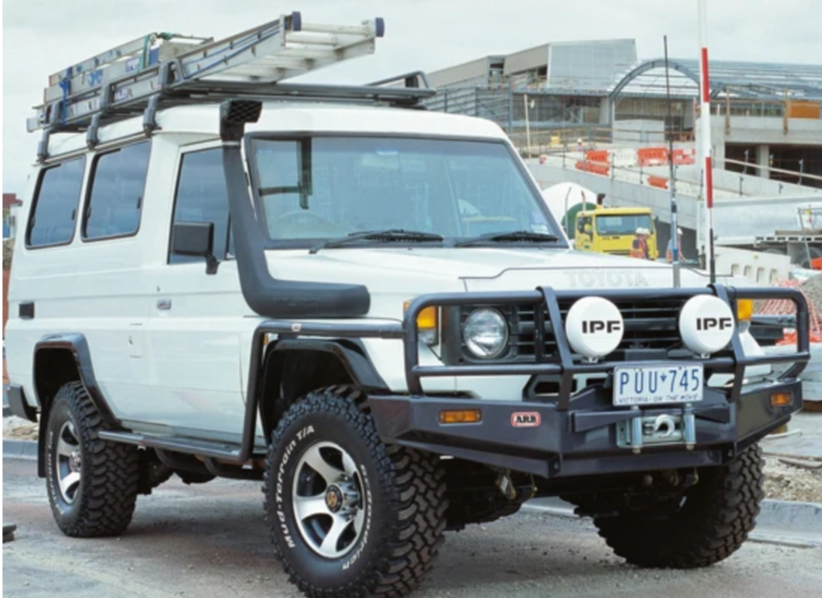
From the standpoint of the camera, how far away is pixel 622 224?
3762 centimetres

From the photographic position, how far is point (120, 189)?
844 cm

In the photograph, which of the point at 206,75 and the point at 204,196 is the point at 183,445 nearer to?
the point at 204,196

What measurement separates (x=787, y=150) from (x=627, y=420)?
230 feet

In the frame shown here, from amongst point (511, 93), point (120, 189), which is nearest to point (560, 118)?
point (511, 93)

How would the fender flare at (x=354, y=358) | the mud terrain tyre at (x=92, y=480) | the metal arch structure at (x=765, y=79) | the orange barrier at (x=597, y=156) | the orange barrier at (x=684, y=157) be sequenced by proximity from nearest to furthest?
the fender flare at (x=354, y=358) → the mud terrain tyre at (x=92, y=480) → the orange barrier at (x=684, y=157) → the orange barrier at (x=597, y=156) → the metal arch structure at (x=765, y=79)

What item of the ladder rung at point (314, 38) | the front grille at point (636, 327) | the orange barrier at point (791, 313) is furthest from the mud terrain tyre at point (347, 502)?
the orange barrier at point (791, 313)

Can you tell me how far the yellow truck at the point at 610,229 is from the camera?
37031 mm

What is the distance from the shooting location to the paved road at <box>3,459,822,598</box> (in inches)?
261

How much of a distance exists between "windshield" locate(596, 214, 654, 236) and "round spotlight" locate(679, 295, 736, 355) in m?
31.4

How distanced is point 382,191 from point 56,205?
2872 millimetres

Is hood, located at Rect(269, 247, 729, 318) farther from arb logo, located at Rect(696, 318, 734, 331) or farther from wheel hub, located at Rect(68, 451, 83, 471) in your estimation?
wheel hub, located at Rect(68, 451, 83, 471)

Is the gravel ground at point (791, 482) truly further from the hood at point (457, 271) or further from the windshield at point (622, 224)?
the windshield at point (622, 224)

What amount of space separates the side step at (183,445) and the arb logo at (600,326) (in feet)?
6.36

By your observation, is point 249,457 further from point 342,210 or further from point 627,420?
point 627,420
